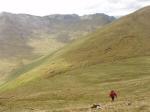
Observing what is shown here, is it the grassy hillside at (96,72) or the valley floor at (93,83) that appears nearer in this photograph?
the valley floor at (93,83)

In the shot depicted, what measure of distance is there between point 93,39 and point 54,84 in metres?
76.0

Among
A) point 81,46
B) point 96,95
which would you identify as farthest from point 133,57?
point 96,95

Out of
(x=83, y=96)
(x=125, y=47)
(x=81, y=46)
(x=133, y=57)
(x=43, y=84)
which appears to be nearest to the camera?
(x=83, y=96)

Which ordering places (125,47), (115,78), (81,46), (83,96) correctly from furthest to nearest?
(81,46) < (125,47) < (115,78) < (83,96)

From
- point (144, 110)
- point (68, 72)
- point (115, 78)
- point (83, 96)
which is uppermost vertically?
point (68, 72)

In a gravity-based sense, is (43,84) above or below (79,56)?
below

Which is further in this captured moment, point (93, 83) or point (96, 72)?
point (96, 72)

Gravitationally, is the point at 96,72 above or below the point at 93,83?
above

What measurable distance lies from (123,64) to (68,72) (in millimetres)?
21106

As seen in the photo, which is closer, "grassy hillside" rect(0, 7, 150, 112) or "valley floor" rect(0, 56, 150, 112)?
"valley floor" rect(0, 56, 150, 112)

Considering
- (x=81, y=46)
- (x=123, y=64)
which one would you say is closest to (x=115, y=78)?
(x=123, y=64)

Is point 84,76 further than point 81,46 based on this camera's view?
No

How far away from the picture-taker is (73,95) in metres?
78.2

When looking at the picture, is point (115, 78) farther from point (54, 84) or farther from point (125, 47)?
point (125, 47)
